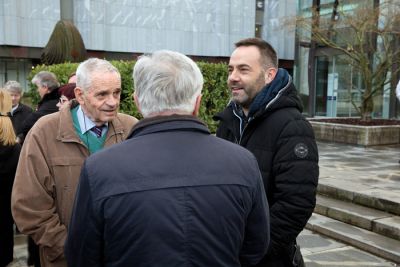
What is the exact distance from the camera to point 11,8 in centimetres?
2164

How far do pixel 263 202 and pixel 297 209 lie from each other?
2.19 feet

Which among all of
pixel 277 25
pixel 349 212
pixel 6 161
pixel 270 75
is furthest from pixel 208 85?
pixel 277 25

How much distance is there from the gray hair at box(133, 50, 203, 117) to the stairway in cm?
398

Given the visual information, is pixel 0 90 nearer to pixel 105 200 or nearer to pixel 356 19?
pixel 105 200

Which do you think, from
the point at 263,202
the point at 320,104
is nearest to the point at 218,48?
the point at 320,104

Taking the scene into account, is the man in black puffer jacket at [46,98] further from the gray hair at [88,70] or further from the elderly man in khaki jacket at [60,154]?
the gray hair at [88,70]

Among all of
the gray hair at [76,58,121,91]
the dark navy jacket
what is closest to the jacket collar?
the dark navy jacket

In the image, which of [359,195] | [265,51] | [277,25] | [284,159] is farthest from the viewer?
[277,25]

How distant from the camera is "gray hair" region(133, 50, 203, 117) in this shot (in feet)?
4.85

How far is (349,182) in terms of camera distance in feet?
22.4

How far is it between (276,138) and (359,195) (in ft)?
13.8

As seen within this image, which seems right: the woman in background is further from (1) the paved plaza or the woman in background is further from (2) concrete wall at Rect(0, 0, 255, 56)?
(2) concrete wall at Rect(0, 0, 255, 56)

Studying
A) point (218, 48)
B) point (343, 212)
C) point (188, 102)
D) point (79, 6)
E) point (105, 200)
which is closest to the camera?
point (105, 200)

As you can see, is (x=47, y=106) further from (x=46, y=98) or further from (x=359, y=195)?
(x=359, y=195)
